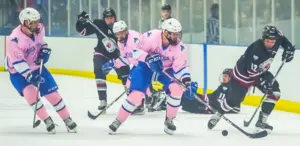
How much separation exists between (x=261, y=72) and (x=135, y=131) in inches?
44.3

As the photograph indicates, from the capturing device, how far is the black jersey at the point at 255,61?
6773 millimetres

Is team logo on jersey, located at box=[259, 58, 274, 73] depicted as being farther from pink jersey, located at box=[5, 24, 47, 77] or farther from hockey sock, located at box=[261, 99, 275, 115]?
pink jersey, located at box=[5, 24, 47, 77]

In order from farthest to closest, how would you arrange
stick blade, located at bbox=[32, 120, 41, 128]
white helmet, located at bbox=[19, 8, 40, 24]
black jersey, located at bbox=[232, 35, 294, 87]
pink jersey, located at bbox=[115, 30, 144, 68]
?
pink jersey, located at bbox=[115, 30, 144, 68], stick blade, located at bbox=[32, 120, 41, 128], black jersey, located at bbox=[232, 35, 294, 87], white helmet, located at bbox=[19, 8, 40, 24]

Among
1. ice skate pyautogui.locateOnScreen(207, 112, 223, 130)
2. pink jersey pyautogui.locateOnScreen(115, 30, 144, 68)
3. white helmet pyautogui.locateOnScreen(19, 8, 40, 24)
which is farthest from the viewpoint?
pink jersey pyautogui.locateOnScreen(115, 30, 144, 68)

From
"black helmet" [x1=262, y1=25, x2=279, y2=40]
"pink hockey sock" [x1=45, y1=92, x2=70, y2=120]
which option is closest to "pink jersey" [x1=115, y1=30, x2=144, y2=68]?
"pink hockey sock" [x1=45, y1=92, x2=70, y2=120]

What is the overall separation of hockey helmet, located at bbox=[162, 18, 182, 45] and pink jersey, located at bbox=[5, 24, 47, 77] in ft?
3.25

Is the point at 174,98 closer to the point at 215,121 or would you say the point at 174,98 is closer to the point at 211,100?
the point at 215,121

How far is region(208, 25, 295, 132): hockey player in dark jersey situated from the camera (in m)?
6.75

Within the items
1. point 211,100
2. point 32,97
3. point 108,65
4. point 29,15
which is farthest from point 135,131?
point 211,100

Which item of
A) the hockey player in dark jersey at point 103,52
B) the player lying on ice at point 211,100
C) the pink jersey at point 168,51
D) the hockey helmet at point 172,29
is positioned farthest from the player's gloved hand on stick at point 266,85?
the hockey player in dark jersey at point 103,52

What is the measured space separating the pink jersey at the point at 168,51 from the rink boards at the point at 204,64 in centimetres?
209

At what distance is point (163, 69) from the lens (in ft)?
22.4

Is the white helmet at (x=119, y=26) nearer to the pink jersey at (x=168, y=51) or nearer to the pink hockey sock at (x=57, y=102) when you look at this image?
the pink jersey at (x=168, y=51)

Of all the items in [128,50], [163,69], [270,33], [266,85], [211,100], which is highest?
[270,33]
